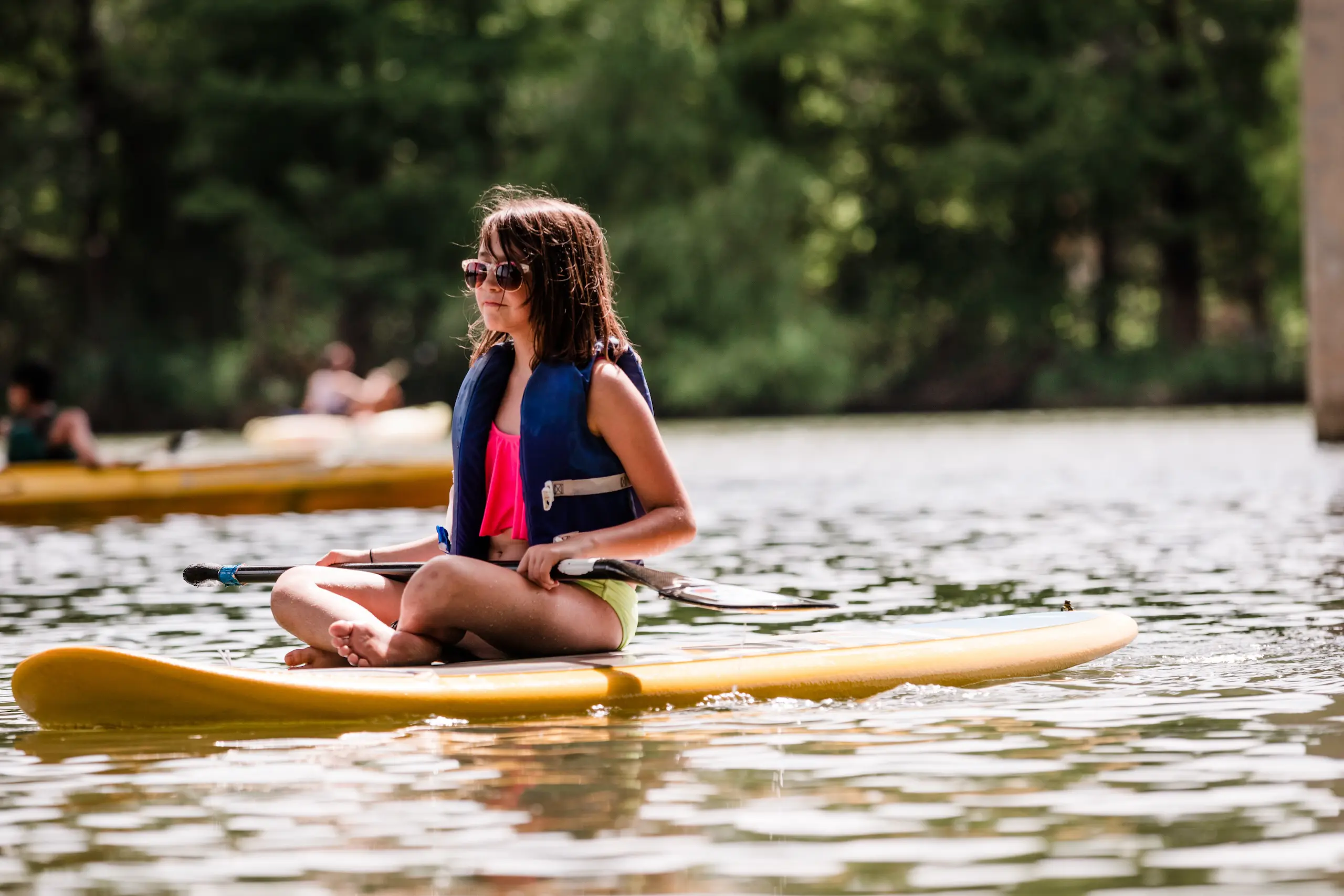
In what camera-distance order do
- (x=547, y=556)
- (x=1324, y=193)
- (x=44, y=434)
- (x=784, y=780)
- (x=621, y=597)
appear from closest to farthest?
(x=784, y=780)
(x=547, y=556)
(x=621, y=597)
(x=44, y=434)
(x=1324, y=193)

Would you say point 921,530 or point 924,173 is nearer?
point 921,530

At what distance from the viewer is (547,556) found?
4934 millimetres

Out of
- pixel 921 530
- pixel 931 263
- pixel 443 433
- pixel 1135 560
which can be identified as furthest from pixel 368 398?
pixel 931 263

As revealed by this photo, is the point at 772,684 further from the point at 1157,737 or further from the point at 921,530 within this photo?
the point at 921,530

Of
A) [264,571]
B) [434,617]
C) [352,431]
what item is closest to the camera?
[434,617]

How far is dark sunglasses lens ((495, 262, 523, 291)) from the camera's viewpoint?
16.4ft

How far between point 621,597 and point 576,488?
463mm

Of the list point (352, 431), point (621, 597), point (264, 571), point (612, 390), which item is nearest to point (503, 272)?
point (612, 390)

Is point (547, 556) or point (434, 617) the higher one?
point (547, 556)

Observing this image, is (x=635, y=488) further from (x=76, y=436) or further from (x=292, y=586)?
(x=76, y=436)

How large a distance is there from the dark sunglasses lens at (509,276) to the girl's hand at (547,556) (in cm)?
59

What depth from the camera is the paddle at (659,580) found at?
4926 mm

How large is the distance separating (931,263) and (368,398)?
18293mm

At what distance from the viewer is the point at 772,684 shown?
5.45m
